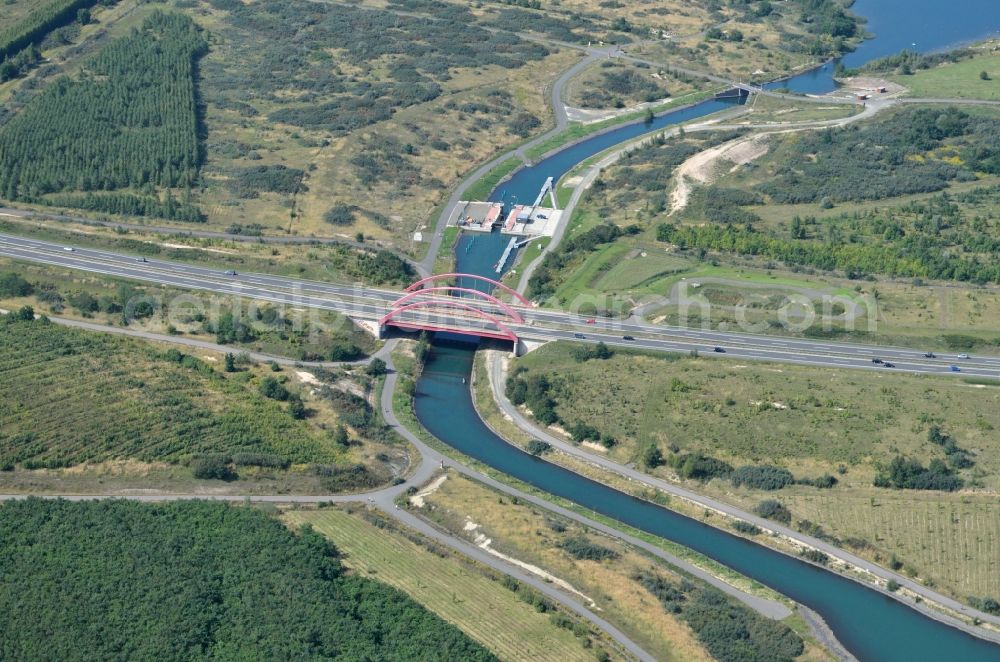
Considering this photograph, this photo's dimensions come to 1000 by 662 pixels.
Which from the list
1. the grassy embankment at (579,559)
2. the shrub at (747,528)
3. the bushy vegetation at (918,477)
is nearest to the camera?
the grassy embankment at (579,559)

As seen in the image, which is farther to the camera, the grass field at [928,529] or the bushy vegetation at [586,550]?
the bushy vegetation at [586,550]

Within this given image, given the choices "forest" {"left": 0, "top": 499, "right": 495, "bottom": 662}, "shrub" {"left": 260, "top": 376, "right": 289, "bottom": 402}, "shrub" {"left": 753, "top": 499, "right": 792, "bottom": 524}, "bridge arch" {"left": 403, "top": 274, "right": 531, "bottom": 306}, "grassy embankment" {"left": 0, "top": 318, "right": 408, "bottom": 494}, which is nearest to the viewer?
"forest" {"left": 0, "top": 499, "right": 495, "bottom": 662}

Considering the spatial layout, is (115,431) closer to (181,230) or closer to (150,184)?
(181,230)

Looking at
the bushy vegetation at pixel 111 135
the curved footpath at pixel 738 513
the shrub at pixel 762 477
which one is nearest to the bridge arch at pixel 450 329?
the curved footpath at pixel 738 513

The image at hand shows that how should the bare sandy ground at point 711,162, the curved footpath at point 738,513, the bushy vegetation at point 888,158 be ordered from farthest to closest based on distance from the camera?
the bare sandy ground at point 711,162 < the bushy vegetation at point 888,158 < the curved footpath at point 738,513

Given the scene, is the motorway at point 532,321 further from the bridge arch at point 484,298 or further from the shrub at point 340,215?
the shrub at point 340,215

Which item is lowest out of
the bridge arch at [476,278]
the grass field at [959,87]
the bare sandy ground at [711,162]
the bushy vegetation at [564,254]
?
the bridge arch at [476,278]

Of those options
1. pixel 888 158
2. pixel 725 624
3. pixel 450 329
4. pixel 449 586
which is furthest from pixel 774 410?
pixel 888 158

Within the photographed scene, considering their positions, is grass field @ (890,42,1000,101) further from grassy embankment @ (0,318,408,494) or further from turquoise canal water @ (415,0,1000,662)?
grassy embankment @ (0,318,408,494)

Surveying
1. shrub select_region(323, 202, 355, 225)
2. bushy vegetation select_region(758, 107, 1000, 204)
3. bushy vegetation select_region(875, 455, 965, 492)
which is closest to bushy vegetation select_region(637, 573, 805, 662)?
bushy vegetation select_region(875, 455, 965, 492)
